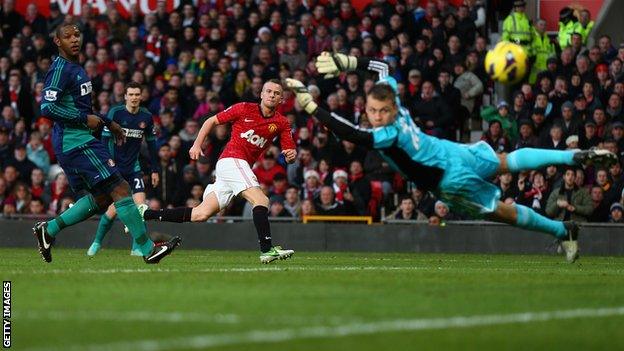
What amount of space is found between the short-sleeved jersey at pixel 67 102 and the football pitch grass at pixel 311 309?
1544 millimetres

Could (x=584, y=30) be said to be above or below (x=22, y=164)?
above

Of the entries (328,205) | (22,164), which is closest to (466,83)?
(328,205)

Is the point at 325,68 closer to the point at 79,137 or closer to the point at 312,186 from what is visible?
the point at 79,137

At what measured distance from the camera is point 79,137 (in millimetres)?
14391

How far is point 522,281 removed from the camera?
1195 cm

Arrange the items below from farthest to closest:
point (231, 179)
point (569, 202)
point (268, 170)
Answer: point (268, 170) < point (569, 202) < point (231, 179)

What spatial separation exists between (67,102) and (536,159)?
5.06 metres

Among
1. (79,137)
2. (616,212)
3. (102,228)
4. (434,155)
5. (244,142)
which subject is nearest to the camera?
(434,155)

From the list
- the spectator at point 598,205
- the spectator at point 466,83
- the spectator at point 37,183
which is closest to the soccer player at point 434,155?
the spectator at point 598,205

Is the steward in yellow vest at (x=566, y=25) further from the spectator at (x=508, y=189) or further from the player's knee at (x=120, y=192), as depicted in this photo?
the player's knee at (x=120, y=192)

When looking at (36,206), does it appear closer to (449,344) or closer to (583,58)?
(583,58)

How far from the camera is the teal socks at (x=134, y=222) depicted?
46.0 feet

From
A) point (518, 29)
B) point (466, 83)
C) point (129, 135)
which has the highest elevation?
point (518, 29)

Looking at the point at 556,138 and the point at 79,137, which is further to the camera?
the point at 556,138
